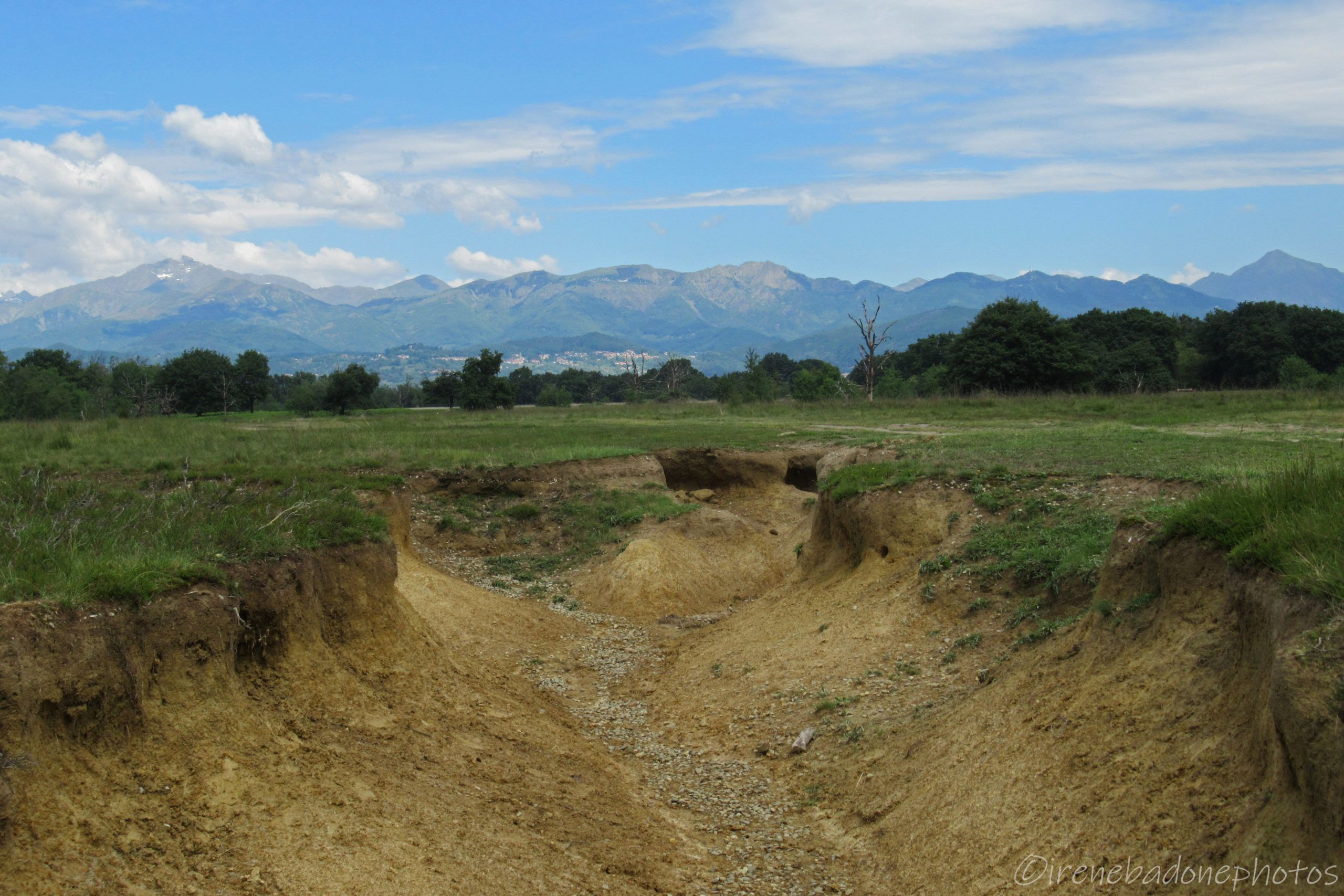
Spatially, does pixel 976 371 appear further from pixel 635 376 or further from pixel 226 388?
pixel 226 388

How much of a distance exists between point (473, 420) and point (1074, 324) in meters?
57.4

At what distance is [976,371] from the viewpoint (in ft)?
181

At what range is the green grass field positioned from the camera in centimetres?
749

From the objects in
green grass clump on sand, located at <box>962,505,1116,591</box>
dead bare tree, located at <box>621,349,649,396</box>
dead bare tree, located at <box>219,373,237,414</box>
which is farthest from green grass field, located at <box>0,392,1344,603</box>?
dead bare tree, located at <box>621,349,649,396</box>

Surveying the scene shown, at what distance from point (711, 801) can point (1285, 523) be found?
559 centimetres

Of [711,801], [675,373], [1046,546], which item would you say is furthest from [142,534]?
[675,373]

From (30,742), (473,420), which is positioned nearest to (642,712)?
(30,742)

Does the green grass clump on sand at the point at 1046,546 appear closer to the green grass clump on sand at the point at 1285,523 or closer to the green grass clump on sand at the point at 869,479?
the green grass clump on sand at the point at 869,479

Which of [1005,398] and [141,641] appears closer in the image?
[141,641]

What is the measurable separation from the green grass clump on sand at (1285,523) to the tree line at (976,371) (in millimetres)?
44687

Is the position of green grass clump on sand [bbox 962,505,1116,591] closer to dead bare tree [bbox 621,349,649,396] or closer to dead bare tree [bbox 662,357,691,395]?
dead bare tree [bbox 621,349,649,396]

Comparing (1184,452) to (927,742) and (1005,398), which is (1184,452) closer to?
(927,742)

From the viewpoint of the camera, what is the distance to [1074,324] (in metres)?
78.3

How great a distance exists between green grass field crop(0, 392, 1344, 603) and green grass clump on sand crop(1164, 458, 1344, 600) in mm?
173
